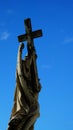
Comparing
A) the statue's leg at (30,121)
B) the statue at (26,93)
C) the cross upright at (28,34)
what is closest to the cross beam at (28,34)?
the cross upright at (28,34)

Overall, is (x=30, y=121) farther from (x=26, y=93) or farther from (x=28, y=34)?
(x=28, y=34)

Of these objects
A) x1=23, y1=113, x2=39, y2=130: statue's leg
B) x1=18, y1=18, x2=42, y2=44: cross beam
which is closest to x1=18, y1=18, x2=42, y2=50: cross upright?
x1=18, y1=18, x2=42, y2=44: cross beam

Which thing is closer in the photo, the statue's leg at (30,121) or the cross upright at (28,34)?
the statue's leg at (30,121)

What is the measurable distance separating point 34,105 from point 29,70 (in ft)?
4.41

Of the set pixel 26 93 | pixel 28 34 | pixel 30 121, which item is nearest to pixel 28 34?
pixel 28 34

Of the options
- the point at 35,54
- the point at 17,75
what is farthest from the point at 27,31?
the point at 17,75

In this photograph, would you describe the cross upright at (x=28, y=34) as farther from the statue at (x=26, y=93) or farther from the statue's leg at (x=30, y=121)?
the statue's leg at (x=30, y=121)

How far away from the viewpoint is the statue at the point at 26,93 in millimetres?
12430

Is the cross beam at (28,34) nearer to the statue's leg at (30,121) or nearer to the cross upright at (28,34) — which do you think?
the cross upright at (28,34)

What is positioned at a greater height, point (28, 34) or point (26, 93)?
point (28, 34)

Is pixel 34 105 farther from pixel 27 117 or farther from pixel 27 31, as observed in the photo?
pixel 27 31

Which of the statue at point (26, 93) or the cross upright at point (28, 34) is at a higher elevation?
the cross upright at point (28, 34)

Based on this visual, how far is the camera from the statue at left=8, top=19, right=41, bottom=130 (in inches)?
489

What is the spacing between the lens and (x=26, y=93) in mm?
13023
